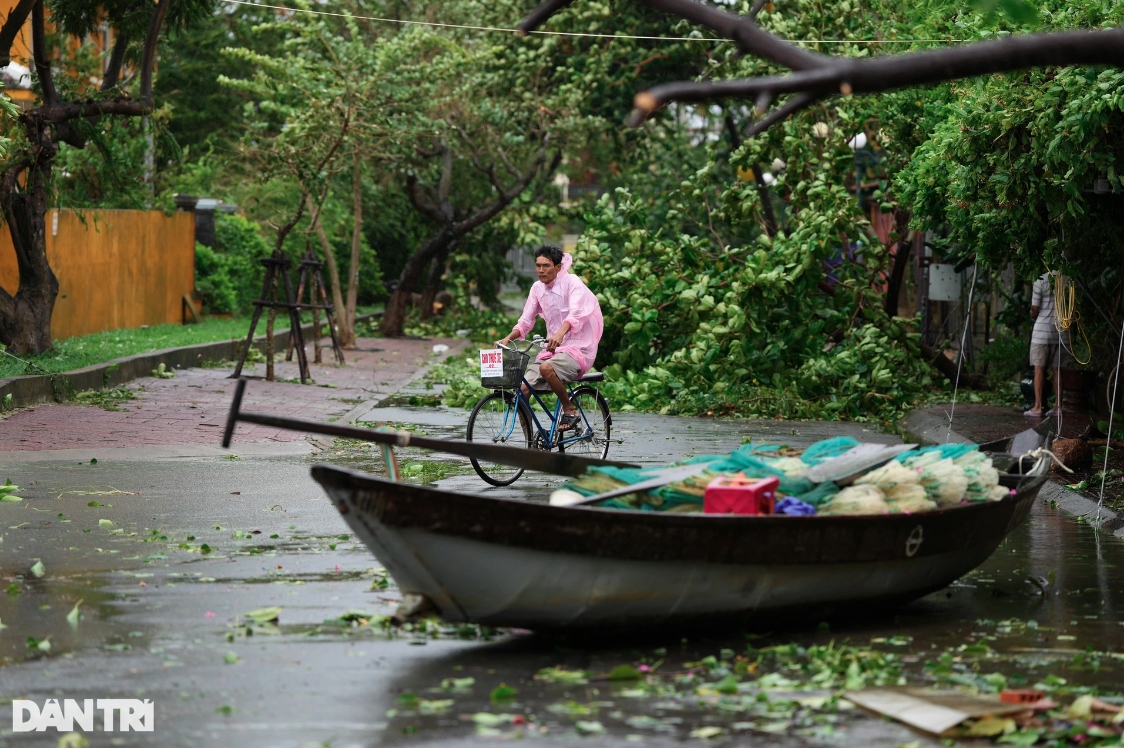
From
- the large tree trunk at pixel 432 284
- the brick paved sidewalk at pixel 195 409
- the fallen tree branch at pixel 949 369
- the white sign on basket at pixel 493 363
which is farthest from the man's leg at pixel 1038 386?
the large tree trunk at pixel 432 284

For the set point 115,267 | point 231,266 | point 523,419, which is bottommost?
point 523,419

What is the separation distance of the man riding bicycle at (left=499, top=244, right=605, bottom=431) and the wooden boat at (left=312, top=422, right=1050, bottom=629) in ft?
18.5

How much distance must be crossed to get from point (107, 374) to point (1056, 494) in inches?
459

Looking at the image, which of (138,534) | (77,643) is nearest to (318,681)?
(77,643)

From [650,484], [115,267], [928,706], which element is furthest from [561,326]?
[115,267]

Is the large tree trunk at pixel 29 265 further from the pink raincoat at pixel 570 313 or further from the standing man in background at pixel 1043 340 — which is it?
the standing man in background at pixel 1043 340

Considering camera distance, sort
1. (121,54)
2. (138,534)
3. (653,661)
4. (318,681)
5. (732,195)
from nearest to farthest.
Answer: (318,681) → (653,661) → (138,534) → (121,54) → (732,195)

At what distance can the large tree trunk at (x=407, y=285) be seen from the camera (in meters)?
31.8

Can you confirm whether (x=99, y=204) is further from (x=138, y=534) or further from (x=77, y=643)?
(x=77, y=643)

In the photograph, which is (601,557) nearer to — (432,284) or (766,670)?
(766,670)

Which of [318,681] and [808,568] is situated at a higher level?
[808,568]

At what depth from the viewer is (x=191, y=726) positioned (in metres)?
5.25

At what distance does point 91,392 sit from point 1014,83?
1119cm

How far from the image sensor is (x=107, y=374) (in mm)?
17750
